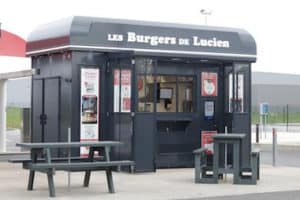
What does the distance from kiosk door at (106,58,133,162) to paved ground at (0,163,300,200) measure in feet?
2.57

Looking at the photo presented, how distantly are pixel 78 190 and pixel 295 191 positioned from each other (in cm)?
397

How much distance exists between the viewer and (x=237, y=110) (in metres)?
18.3

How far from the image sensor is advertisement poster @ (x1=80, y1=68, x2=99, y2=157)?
55.6 ft

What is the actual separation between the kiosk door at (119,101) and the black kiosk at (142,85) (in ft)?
0.07

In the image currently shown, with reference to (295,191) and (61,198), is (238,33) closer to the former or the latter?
(295,191)

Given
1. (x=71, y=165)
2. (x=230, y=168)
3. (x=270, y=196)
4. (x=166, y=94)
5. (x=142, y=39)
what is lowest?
(x=270, y=196)

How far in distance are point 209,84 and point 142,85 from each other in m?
2.12

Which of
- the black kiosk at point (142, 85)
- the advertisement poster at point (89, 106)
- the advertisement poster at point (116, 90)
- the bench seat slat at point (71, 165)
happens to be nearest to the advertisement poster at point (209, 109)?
the black kiosk at point (142, 85)

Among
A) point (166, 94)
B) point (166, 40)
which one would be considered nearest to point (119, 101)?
point (166, 94)

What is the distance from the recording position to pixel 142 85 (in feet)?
56.1

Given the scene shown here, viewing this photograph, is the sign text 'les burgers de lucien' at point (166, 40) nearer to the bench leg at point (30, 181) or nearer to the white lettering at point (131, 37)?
the white lettering at point (131, 37)

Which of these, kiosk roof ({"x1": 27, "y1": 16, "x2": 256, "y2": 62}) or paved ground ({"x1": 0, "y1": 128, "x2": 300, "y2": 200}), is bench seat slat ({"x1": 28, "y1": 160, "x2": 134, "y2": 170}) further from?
kiosk roof ({"x1": 27, "y1": 16, "x2": 256, "y2": 62})

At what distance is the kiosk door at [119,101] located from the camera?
17.0 metres

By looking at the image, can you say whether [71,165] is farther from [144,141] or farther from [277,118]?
[277,118]
